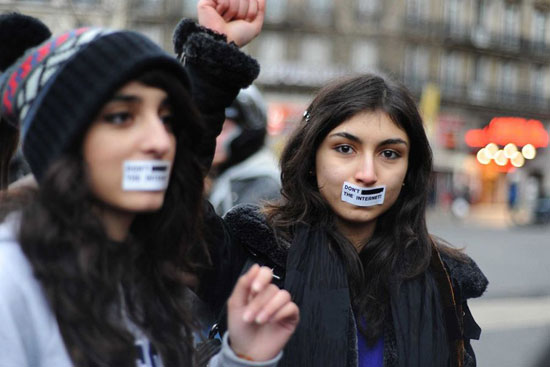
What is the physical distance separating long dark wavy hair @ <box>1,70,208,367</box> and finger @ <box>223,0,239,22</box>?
463mm

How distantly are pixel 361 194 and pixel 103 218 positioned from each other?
0.82 metres

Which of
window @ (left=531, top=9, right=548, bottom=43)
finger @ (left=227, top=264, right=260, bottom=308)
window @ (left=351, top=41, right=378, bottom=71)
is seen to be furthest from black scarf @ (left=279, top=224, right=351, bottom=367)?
window @ (left=531, top=9, right=548, bottom=43)

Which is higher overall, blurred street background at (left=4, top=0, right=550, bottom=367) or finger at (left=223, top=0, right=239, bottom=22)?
finger at (left=223, top=0, right=239, bottom=22)

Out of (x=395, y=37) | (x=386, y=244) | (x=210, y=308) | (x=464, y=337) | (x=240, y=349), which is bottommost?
(x=395, y=37)

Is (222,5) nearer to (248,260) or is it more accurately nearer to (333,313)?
(248,260)

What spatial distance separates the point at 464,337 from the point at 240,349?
0.89 meters

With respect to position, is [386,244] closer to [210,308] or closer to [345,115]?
[345,115]

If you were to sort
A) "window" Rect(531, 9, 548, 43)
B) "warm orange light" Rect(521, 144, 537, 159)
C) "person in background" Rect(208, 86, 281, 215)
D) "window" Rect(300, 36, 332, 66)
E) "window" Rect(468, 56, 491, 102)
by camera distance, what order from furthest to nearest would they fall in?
"window" Rect(531, 9, 548, 43) → "window" Rect(468, 56, 491, 102) → "warm orange light" Rect(521, 144, 537, 159) → "window" Rect(300, 36, 332, 66) → "person in background" Rect(208, 86, 281, 215)

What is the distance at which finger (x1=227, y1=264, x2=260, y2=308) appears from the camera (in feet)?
3.99

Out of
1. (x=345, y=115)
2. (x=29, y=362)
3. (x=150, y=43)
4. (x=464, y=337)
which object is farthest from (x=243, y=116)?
(x=29, y=362)

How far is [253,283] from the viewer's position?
47.4 inches

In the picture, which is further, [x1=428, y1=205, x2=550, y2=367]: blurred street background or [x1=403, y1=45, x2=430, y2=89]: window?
[x1=403, y1=45, x2=430, y2=89]: window

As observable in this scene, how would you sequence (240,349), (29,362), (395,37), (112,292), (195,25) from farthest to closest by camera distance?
1. (395,37)
2. (195,25)
3. (240,349)
4. (112,292)
5. (29,362)

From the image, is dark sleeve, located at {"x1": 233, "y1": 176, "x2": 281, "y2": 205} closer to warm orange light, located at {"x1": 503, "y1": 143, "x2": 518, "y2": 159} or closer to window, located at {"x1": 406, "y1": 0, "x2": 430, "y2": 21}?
window, located at {"x1": 406, "y1": 0, "x2": 430, "y2": 21}
